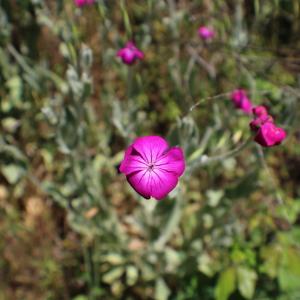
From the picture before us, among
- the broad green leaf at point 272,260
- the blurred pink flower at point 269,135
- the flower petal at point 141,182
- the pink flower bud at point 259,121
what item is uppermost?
the pink flower bud at point 259,121

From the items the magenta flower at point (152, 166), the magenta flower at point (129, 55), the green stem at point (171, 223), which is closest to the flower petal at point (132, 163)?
the magenta flower at point (152, 166)

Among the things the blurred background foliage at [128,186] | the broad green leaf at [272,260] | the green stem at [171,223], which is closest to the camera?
the broad green leaf at [272,260]

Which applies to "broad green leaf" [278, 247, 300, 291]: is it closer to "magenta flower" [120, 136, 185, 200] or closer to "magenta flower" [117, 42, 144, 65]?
"magenta flower" [120, 136, 185, 200]

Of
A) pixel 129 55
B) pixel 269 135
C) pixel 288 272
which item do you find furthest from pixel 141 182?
pixel 288 272

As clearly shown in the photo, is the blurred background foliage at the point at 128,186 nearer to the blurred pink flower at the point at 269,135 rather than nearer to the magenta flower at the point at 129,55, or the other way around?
the magenta flower at the point at 129,55

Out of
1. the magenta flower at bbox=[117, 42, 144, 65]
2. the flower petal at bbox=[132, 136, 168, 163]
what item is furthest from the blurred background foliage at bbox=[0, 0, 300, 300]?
the flower petal at bbox=[132, 136, 168, 163]

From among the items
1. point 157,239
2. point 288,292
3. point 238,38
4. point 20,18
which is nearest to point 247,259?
point 288,292

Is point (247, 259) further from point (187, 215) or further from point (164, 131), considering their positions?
point (164, 131)

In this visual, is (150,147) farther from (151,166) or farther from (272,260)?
(272,260)
